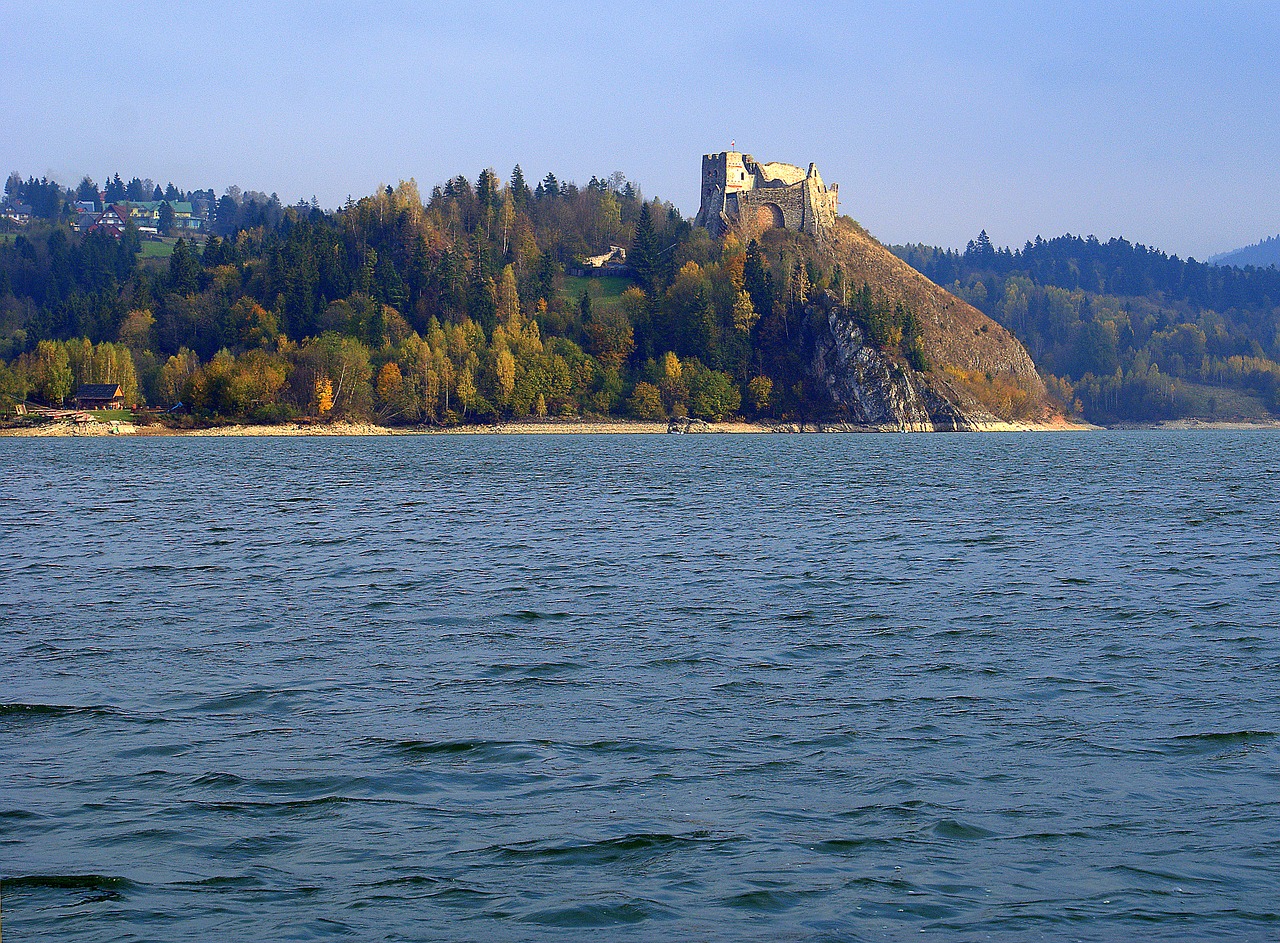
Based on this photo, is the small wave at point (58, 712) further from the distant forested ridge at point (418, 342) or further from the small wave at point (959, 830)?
the distant forested ridge at point (418, 342)

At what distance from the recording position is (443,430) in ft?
536

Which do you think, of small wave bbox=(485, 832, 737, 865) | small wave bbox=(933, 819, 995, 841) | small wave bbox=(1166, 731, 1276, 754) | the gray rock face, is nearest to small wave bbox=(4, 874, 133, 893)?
small wave bbox=(485, 832, 737, 865)

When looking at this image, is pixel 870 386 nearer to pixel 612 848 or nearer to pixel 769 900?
pixel 612 848

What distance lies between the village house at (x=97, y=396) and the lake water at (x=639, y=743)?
396 feet

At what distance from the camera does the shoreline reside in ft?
458

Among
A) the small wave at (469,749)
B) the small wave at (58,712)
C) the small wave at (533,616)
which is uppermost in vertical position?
the small wave at (533,616)

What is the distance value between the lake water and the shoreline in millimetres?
117083

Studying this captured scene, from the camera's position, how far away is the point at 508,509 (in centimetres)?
4759

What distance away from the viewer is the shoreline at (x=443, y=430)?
458ft

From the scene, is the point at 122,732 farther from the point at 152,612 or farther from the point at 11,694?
the point at 152,612

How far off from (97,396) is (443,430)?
4324cm

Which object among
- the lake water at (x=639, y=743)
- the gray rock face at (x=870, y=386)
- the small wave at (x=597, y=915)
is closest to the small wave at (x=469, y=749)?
the lake water at (x=639, y=743)

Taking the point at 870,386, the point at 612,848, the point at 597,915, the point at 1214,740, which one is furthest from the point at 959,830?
the point at 870,386

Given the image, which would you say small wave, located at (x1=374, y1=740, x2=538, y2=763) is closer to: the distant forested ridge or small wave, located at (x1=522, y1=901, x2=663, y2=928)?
small wave, located at (x1=522, y1=901, x2=663, y2=928)
